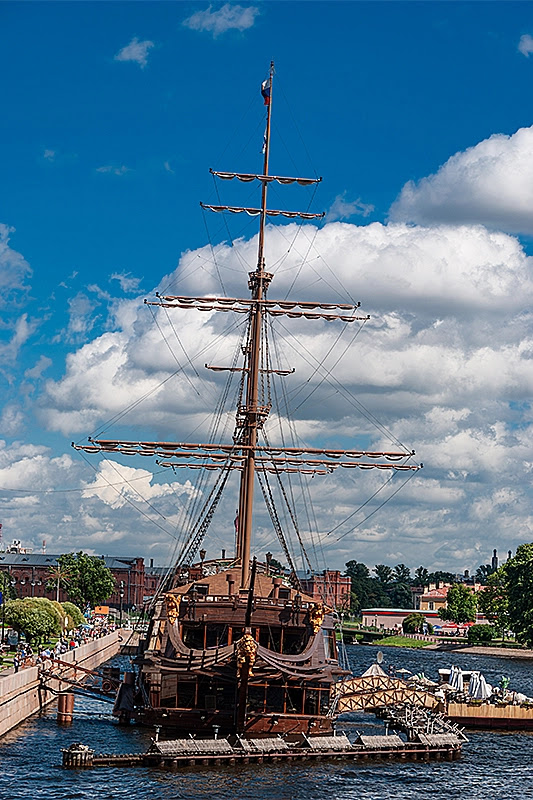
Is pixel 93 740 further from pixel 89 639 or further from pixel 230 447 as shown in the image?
pixel 89 639

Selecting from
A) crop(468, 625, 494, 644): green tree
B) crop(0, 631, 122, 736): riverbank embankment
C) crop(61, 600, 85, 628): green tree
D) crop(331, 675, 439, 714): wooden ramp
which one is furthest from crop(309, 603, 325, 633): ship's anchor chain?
crop(468, 625, 494, 644): green tree

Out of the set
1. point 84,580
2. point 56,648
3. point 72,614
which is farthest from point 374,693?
point 84,580

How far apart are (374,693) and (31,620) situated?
Result: 23.3m

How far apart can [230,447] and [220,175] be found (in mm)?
14236

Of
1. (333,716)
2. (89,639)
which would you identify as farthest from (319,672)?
(89,639)

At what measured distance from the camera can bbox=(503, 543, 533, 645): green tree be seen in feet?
432

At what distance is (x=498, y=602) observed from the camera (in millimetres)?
151500

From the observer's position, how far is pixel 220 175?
2405 inches

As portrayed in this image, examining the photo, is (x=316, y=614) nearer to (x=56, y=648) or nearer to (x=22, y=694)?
(x=22, y=694)

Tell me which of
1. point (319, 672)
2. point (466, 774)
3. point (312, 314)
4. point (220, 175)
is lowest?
point (466, 774)

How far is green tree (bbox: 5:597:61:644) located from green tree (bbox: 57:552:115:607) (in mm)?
74094

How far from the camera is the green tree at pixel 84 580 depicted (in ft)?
490

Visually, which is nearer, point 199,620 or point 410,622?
point 199,620

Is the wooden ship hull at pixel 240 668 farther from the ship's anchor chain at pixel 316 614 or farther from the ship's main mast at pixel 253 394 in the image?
the ship's main mast at pixel 253 394
